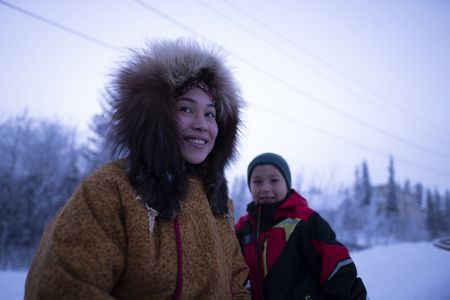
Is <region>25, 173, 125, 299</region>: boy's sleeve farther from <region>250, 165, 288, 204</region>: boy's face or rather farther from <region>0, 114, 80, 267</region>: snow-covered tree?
<region>0, 114, 80, 267</region>: snow-covered tree

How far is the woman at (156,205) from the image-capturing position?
107 cm

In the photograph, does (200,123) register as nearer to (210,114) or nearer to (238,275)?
(210,114)

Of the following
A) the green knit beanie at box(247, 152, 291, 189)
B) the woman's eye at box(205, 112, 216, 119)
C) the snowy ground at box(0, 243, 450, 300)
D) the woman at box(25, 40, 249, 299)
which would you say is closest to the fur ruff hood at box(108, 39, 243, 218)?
the woman at box(25, 40, 249, 299)

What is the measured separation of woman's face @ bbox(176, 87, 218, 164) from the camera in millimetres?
1598

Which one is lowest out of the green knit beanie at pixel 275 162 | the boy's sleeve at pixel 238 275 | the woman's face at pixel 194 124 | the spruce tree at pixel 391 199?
the spruce tree at pixel 391 199

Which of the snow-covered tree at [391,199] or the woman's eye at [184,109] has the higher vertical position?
the woman's eye at [184,109]

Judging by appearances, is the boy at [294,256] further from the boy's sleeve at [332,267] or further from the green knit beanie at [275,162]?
the green knit beanie at [275,162]

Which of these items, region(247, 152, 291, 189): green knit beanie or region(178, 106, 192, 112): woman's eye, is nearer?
region(178, 106, 192, 112): woman's eye

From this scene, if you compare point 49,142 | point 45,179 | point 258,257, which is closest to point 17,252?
point 45,179

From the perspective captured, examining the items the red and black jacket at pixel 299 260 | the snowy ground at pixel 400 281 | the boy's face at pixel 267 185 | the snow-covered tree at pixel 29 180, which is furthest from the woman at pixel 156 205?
the snow-covered tree at pixel 29 180

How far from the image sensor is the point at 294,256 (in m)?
2.06

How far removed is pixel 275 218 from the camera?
92.4 inches

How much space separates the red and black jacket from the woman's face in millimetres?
1039

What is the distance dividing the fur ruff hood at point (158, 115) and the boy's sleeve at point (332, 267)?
32.8 inches
